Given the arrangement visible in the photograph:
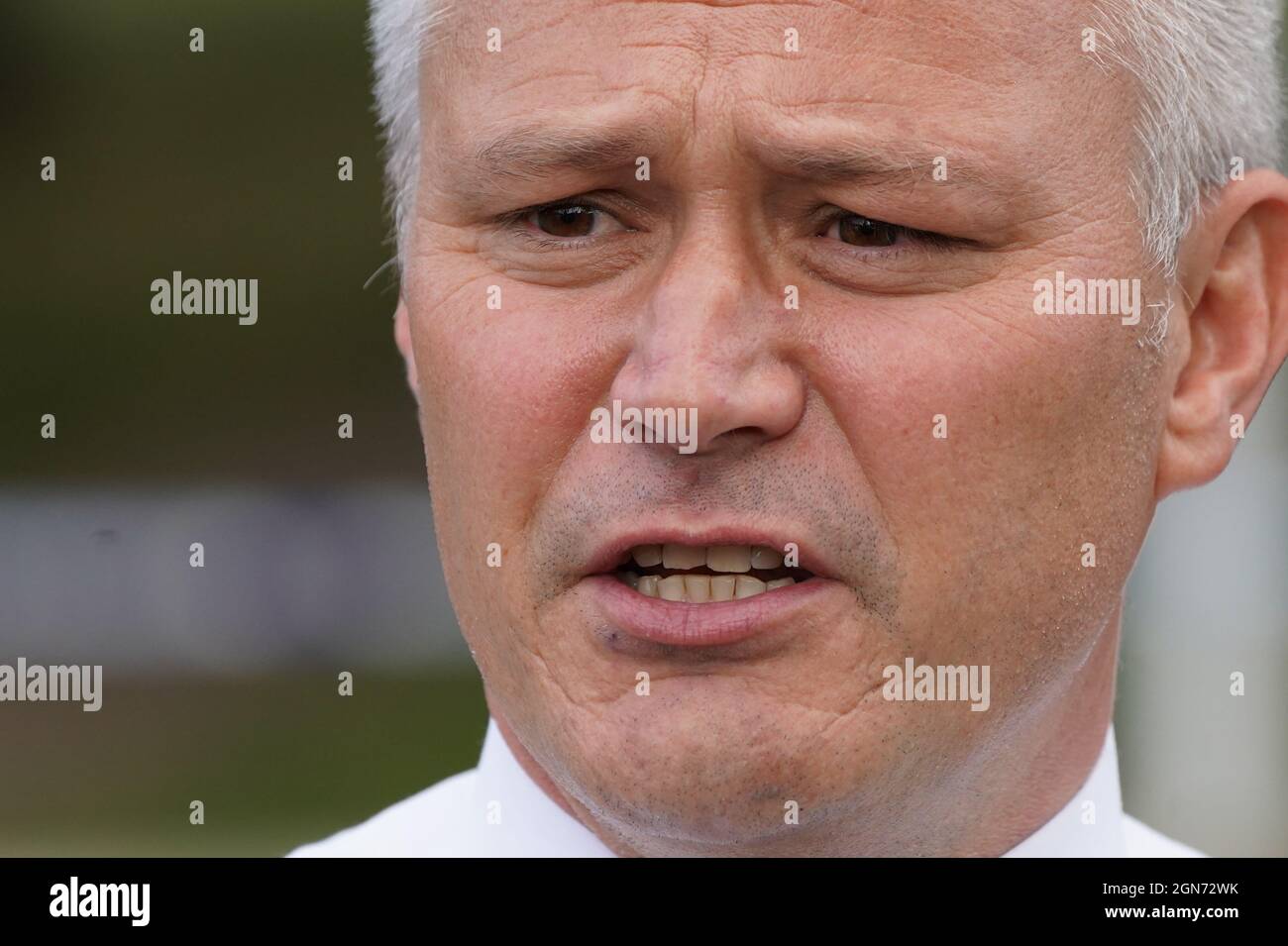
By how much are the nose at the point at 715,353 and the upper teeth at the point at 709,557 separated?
0.50ft

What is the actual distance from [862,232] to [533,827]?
42.5 inches

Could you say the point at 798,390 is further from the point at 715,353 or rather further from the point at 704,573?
the point at 704,573

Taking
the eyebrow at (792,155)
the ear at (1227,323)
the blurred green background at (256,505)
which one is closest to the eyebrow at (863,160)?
the eyebrow at (792,155)

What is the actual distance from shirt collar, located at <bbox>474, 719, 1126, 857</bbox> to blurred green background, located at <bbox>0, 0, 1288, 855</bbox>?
169 centimetres

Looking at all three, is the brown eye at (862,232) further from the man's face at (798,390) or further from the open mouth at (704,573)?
the open mouth at (704,573)

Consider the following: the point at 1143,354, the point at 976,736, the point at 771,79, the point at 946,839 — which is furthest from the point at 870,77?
the point at 946,839

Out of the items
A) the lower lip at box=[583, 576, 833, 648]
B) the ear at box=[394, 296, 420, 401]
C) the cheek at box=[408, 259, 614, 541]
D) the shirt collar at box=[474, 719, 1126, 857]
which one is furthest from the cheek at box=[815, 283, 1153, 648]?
the ear at box=[394, 296, 420, 401]

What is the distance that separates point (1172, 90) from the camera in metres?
2.16

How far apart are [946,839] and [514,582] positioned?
2.40ft

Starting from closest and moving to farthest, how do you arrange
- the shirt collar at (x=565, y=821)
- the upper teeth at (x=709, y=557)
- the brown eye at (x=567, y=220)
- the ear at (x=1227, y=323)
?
1. the upper teeth at (x=709, y=557)
2. the brown eye at (x=567, y=220)
3. the ear at (x=1227, y=323)
4. the shirt collar at (x=565, y=821)

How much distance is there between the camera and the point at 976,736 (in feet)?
6.74

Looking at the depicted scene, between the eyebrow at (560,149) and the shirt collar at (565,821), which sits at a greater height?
the eyebrow at (560,149)

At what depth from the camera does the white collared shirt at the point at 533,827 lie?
237cm

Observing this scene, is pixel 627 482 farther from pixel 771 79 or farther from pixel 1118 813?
pixel 1118 813
